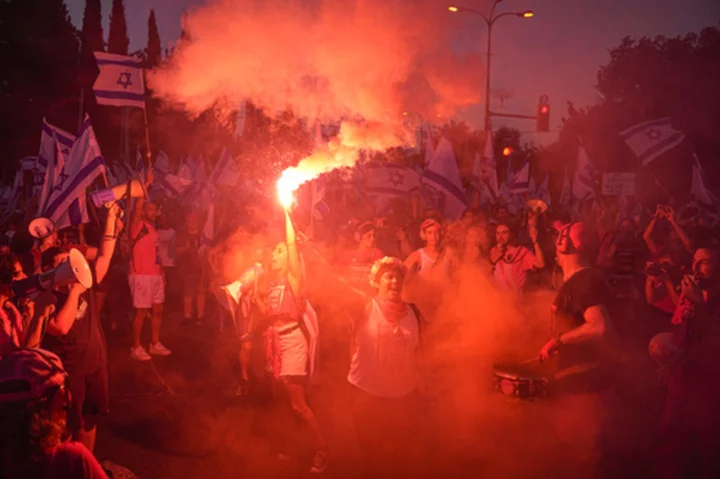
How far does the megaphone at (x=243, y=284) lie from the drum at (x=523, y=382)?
2576 mm

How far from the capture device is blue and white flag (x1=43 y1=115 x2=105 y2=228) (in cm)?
902

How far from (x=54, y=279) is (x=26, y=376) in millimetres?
1306

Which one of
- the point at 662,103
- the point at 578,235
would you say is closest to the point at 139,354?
the point at 578,235

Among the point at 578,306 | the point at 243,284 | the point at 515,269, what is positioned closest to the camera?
the point at 578,306

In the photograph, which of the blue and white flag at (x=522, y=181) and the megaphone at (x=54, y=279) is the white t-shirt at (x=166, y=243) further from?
the blue and white flag at (x=522, y=181)

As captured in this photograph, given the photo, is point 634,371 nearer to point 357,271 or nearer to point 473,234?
point 473,234

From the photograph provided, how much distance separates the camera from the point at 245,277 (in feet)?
21.8

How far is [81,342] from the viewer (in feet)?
16.0

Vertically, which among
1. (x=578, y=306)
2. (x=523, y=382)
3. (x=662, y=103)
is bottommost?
(x=523, y=382)

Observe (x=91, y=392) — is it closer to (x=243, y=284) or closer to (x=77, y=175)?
(x=243, y=284)

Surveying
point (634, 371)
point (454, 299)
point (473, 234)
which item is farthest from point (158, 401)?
point (634, 371)

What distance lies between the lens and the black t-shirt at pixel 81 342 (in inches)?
188

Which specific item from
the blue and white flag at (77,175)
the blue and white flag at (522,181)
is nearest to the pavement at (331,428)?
the blue and white flag at (77,175)

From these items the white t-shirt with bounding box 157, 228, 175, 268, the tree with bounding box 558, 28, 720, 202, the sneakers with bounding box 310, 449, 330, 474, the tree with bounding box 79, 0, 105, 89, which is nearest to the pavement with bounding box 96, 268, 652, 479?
the sneakers with bounding box 310, 449, 330, 474
